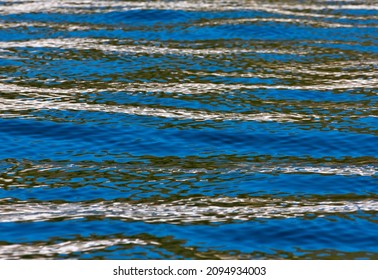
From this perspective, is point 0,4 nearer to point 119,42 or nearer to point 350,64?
point 119,42

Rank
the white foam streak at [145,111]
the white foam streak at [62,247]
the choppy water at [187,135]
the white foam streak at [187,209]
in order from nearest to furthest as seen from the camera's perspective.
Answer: the white foam streak at [62,247], the choppy water at [187,135], the white foam streak at [187,209], the white foam streak at [145,111]

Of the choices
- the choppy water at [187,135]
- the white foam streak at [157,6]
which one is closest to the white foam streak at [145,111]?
the choppy water at [187,135]

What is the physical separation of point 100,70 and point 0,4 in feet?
26.9

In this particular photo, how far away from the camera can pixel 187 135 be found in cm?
1523

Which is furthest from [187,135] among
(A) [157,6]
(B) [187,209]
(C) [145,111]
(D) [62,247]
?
(A) [157,6]

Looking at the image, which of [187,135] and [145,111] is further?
[145,111]

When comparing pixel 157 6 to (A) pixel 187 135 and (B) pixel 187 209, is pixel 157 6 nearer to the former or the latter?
(A) pixel 187 135

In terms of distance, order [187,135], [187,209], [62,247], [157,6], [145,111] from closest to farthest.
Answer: [62,247] < [187,209] < [187,135] < [145,111] < [157,6]

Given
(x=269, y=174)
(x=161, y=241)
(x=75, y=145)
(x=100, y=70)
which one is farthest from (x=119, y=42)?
(x=161, y=241)

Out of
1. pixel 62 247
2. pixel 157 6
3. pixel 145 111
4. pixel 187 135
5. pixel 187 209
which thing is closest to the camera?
pixel 62 247

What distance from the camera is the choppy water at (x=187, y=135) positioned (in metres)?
11.4

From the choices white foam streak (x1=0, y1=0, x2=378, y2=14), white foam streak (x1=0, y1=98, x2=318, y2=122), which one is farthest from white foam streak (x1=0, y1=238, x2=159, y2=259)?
white foam streak (x1=0, y1=0, x2=378, y2=14)

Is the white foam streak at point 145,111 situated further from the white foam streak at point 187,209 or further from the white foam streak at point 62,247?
the white foam streak at point 62,247

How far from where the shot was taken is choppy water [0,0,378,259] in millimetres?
11422
